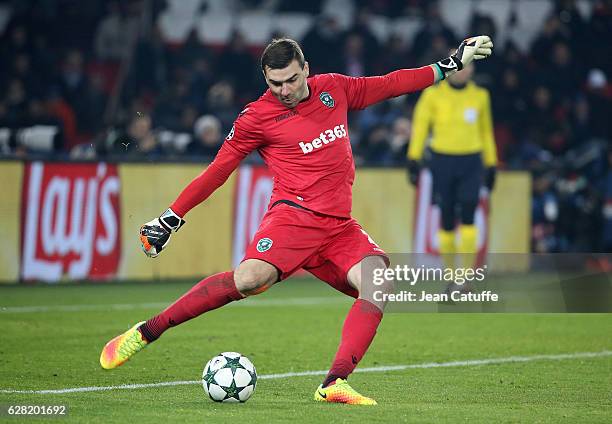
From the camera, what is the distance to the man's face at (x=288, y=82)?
21.4 ft

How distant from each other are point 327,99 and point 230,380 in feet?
5.16

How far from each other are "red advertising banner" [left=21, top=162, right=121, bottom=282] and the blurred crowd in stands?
198 centimetres

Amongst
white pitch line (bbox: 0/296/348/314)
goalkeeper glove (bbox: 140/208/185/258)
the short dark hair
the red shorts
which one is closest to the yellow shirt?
white pitch line (bbox: 0/296/348/314)

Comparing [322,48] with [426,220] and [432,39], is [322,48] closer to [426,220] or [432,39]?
[432,39]

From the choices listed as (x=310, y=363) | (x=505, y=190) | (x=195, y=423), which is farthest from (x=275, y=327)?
(x=505, y=190)

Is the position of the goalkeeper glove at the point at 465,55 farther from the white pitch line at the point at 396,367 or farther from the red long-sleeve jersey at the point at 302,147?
the white pitch line at the point at 396,367

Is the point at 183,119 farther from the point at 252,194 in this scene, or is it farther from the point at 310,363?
the point at 310,363

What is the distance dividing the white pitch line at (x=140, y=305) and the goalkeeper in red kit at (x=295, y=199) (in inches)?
168

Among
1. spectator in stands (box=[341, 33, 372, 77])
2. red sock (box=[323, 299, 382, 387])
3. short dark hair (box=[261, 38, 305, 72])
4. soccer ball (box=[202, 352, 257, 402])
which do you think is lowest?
soccer ball (box=[202, 352, 257, 402])

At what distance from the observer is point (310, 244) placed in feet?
22.0

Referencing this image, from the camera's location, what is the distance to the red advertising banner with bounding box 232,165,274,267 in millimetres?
13977

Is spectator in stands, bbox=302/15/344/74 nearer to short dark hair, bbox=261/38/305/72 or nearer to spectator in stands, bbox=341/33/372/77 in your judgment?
spectator in stands, bbox=341/33/372/77

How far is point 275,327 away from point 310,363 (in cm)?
207

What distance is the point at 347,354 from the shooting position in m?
6.41
